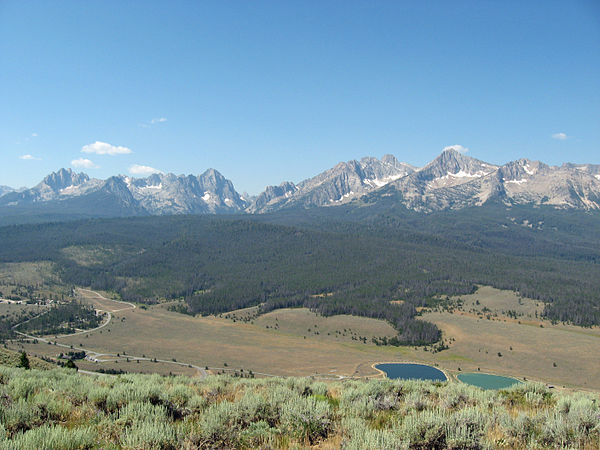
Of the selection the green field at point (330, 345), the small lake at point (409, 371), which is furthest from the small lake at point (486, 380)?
the small lake at point (409, 371)

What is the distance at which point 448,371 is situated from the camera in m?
94.9

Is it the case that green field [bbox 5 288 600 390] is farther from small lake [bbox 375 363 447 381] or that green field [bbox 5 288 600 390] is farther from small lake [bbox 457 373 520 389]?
small lake [bbox 375 363 447 381]

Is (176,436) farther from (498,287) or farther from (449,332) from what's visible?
(498,287)

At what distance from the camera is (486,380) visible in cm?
8688

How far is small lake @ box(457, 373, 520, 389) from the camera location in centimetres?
8225

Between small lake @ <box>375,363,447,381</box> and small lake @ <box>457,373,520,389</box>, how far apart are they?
5128 mm

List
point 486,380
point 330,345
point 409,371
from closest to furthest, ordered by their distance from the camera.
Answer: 1. point 486,380
2. point 409,371
3. point 330,345

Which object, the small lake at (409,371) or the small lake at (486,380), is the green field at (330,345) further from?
the small lake at (409,371)

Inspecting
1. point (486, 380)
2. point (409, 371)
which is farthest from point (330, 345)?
point (486, 380)

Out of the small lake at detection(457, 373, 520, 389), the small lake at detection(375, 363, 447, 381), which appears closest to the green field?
the small lake at detection(457, 373, 520, 389)

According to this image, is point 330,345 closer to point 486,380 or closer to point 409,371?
point 409,371

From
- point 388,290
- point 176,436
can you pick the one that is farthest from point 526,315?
point 176,436

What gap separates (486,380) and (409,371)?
17079mm

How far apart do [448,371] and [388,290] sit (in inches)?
3575
